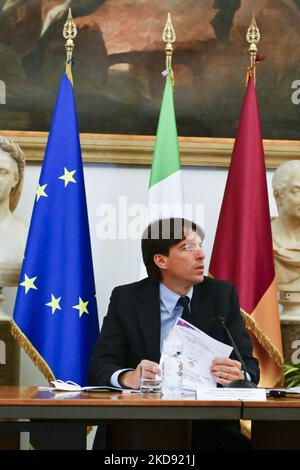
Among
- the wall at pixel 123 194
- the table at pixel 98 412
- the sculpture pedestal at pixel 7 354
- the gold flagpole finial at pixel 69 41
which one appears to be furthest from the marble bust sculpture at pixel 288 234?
the table at pixel 98 412

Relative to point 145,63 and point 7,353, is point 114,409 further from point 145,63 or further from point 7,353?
point 145,63

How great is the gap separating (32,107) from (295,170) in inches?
64.8

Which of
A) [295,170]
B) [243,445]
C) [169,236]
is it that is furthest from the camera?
[295,170]

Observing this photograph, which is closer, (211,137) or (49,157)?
(49,157)

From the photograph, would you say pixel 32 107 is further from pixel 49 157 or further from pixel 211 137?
pixel 211 137

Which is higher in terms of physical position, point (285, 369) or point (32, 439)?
point (285, 369)

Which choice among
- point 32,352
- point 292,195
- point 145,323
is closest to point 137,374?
point 145,323

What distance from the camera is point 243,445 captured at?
2.88 meters

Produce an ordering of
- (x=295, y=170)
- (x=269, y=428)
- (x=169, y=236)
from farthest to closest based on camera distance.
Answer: (x=295, y=170), (x=169, y=236), (x=269, y=428)

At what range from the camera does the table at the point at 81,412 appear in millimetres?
2410

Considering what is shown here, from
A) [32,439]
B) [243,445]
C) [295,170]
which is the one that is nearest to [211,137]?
[295,170]

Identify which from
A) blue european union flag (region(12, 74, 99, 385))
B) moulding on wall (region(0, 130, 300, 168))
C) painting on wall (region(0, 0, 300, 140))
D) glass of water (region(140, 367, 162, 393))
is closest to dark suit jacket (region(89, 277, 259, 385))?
glass of water (region(140, 367, 162, 393))

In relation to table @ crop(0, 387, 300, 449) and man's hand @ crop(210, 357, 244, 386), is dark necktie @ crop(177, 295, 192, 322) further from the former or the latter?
table @ crop(0, 387, 300, 449)

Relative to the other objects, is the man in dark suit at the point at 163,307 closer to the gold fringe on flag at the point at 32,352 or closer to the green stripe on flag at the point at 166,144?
the gold fringe on flag at the point at 32,352
